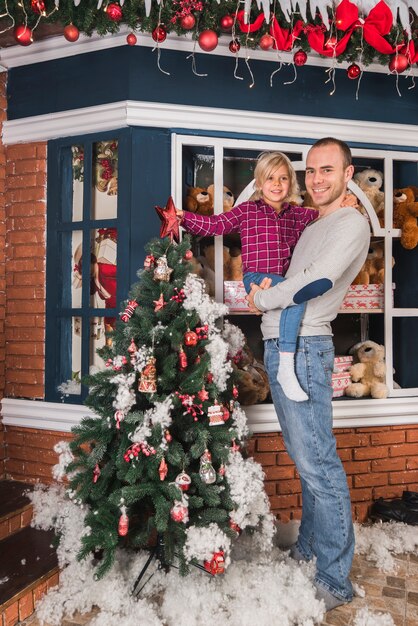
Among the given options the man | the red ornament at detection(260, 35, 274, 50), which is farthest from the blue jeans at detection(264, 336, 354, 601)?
the red ornament at detection(260, 35, 274, 50)

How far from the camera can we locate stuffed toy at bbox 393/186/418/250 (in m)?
3.21

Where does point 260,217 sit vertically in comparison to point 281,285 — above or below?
above

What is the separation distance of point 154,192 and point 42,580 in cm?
200

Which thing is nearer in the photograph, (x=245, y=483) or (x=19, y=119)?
(x=245, y=483)

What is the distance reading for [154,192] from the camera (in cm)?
289

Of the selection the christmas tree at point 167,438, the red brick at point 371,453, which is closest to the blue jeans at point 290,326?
the christmas tree at point 167,438

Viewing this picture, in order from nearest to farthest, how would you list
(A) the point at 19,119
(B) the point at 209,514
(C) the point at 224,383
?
(B) the point at 209,514
(C) the point at 224,383
(A) the point at 19,119

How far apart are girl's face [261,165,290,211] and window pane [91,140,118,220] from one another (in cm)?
103

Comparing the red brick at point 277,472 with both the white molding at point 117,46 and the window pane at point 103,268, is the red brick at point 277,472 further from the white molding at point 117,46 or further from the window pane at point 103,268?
the white molding at point 117,46

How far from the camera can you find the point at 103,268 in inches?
124

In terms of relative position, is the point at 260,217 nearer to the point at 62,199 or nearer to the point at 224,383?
the point at 224,383

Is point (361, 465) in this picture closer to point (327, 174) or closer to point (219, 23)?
point (327, 174)

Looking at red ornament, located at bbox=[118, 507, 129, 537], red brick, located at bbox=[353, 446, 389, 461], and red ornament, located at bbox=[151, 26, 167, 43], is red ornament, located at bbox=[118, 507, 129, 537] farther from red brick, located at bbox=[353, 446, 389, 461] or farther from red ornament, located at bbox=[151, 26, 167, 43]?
red ornament, located at bbox=[151, 26, 167, 43]

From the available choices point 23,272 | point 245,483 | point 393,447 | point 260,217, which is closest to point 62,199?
point 23,272
